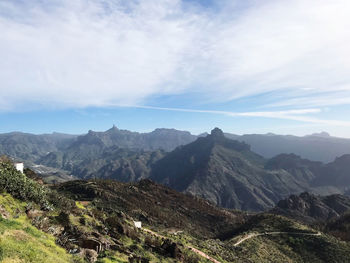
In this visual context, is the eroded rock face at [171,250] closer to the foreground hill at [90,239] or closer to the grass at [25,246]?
the foreground hill at [90,239]

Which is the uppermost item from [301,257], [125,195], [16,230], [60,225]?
[16,230]

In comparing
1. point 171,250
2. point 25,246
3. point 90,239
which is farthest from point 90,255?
point 171,250

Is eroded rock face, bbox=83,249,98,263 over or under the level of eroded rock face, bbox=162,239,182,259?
over

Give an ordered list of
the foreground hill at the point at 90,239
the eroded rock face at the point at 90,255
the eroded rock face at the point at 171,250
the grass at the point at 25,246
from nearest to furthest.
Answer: the grass at the point at 25,246 → the foreground hill at the point at 90,239 → the eroded rock face at the point at 90,255 → the eroded rock face at the point at 171,250

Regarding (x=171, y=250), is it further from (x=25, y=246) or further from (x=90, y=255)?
(x=25, y=246)

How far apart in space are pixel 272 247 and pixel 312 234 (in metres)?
20.1

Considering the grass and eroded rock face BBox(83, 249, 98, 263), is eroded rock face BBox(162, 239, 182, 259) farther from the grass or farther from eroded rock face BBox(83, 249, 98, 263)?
the grass

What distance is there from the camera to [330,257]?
64.9 meters

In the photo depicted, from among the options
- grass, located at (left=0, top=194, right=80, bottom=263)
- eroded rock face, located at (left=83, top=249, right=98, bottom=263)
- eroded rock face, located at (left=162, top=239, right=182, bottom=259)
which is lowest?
eroded rock face, located at (left=162, top=239, right=182, bottom=259)

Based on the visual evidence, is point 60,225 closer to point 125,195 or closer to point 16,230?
point 16,230

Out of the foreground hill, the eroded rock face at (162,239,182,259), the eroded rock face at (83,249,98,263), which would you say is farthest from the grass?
the eroded rock face at (162,239,182,259)

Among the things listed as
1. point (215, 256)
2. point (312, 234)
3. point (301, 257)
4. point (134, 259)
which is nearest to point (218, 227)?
point (312, 234)

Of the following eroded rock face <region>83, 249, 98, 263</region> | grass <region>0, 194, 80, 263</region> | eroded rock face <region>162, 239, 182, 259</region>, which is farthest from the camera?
eroded rock face <region>162, 239, 182, 259</region>

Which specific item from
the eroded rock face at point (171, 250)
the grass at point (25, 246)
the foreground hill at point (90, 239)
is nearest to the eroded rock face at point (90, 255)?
the foreground hill at point (90, 239)
